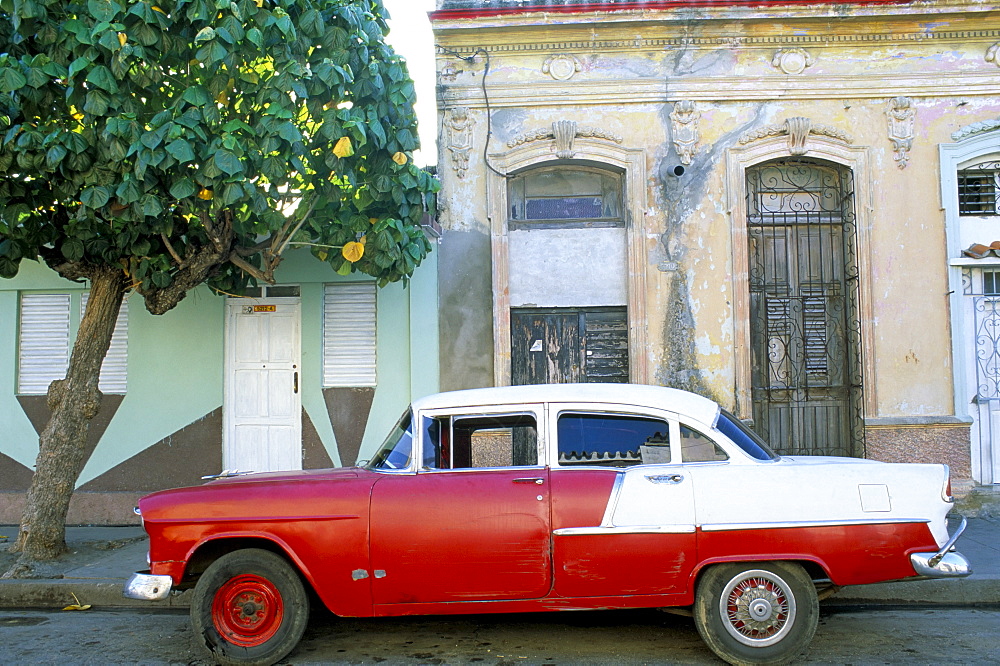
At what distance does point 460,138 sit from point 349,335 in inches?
104

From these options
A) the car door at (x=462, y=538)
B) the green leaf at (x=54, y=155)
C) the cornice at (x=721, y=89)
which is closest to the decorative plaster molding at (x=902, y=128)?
the cornice at (x=721, y=89)

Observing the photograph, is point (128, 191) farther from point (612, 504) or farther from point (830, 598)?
point (830, 598)

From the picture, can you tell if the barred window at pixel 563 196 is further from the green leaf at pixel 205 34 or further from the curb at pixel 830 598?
the curb at pixel 830 598

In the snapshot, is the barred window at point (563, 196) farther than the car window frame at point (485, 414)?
Yes

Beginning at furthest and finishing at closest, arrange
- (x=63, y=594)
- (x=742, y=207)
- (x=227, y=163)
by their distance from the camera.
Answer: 1. (x=742, y=207)
2. (x=63, y=594)
3. (x=227, y=163)

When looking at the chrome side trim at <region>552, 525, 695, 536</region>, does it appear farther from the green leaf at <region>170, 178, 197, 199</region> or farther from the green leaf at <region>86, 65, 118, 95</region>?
the green leaf at <region>86, 65, 118, 95</region>


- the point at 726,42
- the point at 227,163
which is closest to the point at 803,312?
the point at 726,42

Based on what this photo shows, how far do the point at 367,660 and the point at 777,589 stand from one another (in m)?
2.49

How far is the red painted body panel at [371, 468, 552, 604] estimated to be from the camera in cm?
460

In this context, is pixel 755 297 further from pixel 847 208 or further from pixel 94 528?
pixel 94 528

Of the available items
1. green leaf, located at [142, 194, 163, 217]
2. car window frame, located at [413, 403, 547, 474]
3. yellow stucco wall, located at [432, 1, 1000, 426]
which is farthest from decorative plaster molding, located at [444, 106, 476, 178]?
car window frame, located at [413, 403, 547, 474]

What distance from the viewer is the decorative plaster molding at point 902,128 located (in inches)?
352

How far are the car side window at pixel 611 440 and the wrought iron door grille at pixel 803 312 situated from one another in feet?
15.1

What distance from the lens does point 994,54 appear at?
9000mm
